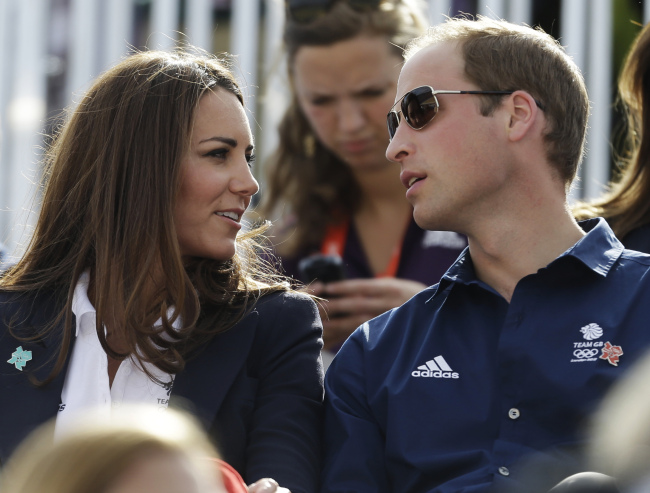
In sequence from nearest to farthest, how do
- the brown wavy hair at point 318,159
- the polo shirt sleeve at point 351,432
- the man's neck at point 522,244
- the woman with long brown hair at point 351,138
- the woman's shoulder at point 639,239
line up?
the polo shirt sleeve at point 351,432, the man's neck at point 522,244, the woman's shoulder at point 639,239, the woman with long brown hair at point 351,138, the brown wavy hair at point 318,159

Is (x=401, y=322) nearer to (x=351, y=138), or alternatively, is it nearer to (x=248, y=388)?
(x=248, y=388)

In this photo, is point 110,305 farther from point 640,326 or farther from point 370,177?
point 370,177

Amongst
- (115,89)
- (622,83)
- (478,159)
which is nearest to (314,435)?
(478,159)

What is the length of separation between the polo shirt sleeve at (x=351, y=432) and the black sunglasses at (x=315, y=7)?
1.80 meters

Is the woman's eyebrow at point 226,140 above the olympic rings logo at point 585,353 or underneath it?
above

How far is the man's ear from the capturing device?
2736 mm

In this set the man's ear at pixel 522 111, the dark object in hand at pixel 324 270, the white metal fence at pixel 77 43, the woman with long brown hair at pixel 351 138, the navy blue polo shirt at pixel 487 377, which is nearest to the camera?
the navy blue polo shirt at pixel 487 377

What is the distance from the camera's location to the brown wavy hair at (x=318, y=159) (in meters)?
4.08

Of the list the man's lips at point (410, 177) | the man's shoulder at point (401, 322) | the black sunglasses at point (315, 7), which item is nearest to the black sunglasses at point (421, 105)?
the man's lips at point (410, 177)

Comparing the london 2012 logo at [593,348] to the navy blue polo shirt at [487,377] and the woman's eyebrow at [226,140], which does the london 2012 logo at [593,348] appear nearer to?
the navy blue polo shirt at [487,377]

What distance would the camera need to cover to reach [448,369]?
254 centimetres

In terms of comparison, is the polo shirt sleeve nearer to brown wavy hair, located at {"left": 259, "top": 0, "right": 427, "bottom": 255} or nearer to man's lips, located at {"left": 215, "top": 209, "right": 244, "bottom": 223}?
man's lips, located at {"left": 215, "top": 209, "right": 244, "bottom": 223}

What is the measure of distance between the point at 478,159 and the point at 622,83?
95 centimetres

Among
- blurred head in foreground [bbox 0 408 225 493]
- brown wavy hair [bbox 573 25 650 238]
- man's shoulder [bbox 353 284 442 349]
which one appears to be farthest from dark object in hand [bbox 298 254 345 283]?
blurred head in foreground [bbox 0 408 225 493]
